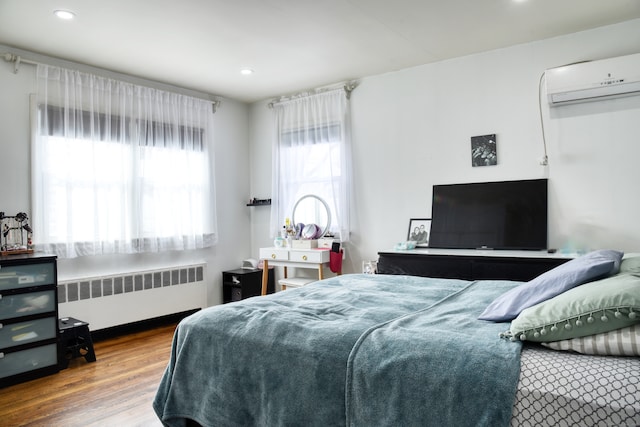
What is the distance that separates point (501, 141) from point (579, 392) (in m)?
3.06

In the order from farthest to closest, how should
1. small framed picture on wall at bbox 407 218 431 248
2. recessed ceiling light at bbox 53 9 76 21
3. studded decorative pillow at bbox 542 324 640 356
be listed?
small framed picture on wall at bbox 407 218 431 248, recessed ceiling light at bbox 53 9 76 21, studded decorative pillow at bbox 542 324 640 356

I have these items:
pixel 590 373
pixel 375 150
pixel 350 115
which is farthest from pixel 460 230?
pixel 590 373

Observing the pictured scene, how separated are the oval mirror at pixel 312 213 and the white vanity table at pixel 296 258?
33cm

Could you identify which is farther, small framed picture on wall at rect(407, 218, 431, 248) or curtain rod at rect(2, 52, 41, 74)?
small framed picture on wall at rect(407, 218, 431, 248)

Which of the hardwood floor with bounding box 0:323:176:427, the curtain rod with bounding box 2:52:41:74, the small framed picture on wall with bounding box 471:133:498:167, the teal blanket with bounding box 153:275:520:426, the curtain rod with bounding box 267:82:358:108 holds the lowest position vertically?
the hardwood floor with bounding box 0:323:176:427

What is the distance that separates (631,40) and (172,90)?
4236 millimetres

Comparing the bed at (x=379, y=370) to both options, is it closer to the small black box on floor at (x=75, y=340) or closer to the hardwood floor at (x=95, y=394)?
the hardwood floor at (x=95, y=394)

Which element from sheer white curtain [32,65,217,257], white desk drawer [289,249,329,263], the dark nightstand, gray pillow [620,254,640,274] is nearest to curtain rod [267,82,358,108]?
sheer white curtain [32,65,217,257]

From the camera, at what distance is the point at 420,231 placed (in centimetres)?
413

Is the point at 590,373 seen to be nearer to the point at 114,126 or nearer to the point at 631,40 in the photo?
the point at 631,40

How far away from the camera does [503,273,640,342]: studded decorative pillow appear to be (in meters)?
1.20

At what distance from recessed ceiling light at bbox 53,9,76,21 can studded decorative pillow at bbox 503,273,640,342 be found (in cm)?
330

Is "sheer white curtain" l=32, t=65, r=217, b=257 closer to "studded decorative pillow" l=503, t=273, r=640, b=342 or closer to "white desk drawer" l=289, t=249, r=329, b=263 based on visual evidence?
"white desk drawer" l=289, t=249, r=329, b=263

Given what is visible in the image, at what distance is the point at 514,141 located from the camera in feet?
12.2
